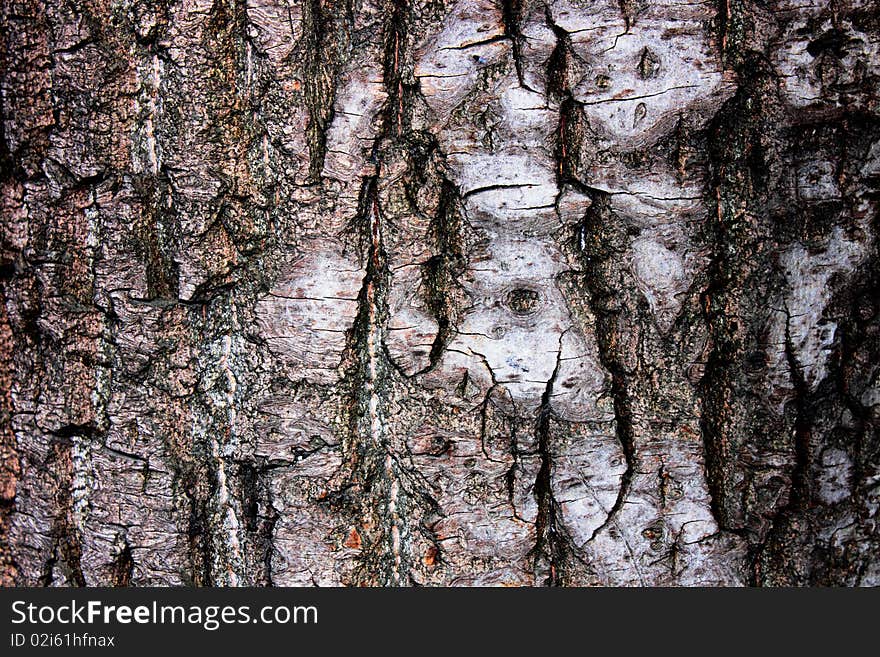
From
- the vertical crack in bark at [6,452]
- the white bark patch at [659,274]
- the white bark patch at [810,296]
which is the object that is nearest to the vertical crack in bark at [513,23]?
the white bark patch at [659,274]

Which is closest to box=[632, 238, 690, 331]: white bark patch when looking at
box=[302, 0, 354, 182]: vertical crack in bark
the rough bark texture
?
the rough bark texture

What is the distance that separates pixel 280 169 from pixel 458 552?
79 cm

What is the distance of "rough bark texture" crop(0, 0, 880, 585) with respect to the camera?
1.11m

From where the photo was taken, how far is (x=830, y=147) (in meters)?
1.13

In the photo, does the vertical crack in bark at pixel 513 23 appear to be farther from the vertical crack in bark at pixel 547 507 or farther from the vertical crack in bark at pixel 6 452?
the vertical crack in bark at pixel 6 452

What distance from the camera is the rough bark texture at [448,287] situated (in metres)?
1.11

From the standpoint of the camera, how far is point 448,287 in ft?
3.78

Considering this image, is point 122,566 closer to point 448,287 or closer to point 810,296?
point 448,287

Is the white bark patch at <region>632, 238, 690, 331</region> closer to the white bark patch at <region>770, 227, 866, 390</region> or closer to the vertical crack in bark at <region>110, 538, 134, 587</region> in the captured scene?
the white bark patch at <region>770, 227, 866, 390</region>

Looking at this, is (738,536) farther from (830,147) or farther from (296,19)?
(296,19)

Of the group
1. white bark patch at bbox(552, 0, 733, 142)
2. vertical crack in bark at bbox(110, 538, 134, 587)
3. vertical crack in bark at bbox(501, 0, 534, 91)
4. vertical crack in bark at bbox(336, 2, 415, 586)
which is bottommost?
vertical crack in bark at bbox(110, 538, 134, 587)

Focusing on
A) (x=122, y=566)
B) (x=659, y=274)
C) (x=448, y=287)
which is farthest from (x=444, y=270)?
(x=122, y=566)

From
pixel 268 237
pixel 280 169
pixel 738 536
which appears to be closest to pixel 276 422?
pixel 268 237

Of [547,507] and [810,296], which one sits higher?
[810,296]
